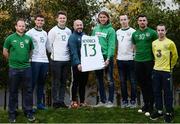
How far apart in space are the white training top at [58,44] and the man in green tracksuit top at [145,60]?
6.50 ft

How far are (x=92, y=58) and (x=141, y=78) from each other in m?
1.54

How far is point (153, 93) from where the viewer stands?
12102 mm

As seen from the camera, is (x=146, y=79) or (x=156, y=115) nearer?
(x=156, y=115)

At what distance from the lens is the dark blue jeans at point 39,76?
12359mm

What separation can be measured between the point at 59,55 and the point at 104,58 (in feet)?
4.29

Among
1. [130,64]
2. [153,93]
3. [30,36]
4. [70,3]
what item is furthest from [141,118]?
[70,3]

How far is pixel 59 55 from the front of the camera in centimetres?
1266

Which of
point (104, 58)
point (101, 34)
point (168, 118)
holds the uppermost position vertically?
point (101, 34)

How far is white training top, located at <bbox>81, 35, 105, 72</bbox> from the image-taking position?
12.7 metres

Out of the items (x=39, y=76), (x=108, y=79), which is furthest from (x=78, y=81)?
(x=39, y=76)

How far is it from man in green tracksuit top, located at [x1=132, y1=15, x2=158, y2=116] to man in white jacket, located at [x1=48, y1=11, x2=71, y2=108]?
2008 millimetres

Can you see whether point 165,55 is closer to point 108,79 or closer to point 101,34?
point 108,79

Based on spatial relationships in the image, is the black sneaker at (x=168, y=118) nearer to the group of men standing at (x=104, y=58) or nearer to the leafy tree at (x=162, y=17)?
the group of men standing at (x=104, y=58)

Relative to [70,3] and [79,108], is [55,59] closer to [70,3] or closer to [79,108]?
[79,108]
